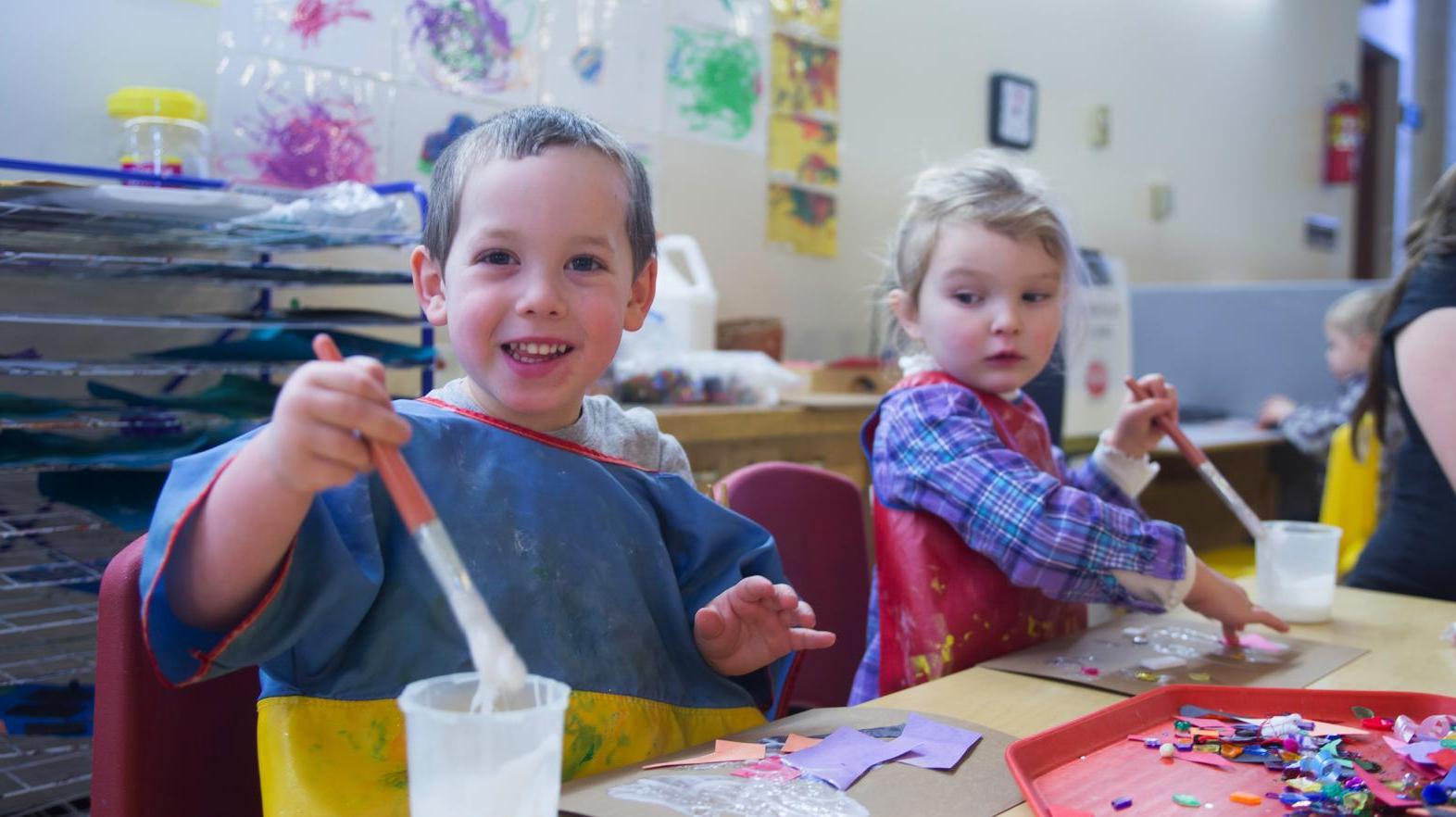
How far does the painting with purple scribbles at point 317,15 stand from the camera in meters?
2.37

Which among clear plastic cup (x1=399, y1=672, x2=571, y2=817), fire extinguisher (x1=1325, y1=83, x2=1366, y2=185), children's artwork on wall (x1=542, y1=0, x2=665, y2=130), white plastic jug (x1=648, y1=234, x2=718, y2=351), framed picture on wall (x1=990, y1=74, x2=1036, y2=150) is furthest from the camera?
fire extinguisher (x1=1325, y1=83, x2=1366, y2=185)

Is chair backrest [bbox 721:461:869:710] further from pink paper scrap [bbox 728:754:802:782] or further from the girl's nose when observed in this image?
pink paper scrap [bbox 728:754:802:782]

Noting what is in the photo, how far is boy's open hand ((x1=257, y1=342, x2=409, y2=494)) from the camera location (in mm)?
686

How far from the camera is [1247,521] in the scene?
146 centimetres

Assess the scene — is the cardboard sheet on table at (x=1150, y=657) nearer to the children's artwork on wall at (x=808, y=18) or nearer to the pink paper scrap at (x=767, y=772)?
the pink paper scrap at (x=767, y=772)

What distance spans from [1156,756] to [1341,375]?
3475mm

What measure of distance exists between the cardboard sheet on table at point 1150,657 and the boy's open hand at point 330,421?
2.49 feet

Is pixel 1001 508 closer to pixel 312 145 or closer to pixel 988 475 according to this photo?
pixel 988 475

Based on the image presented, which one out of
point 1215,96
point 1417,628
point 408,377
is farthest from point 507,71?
point 1215,96

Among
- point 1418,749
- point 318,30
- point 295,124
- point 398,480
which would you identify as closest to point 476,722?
point 398,480

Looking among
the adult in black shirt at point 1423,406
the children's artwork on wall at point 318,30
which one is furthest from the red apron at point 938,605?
the children's artwork on wall at point 318,30

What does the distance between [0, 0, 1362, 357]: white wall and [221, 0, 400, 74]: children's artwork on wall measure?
0.08m

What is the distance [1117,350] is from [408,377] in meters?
2.22

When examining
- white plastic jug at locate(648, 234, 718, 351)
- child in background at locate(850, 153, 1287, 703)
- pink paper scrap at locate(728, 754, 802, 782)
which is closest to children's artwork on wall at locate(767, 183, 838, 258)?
white plastic jug at locate(648, 234, 718, 351)
